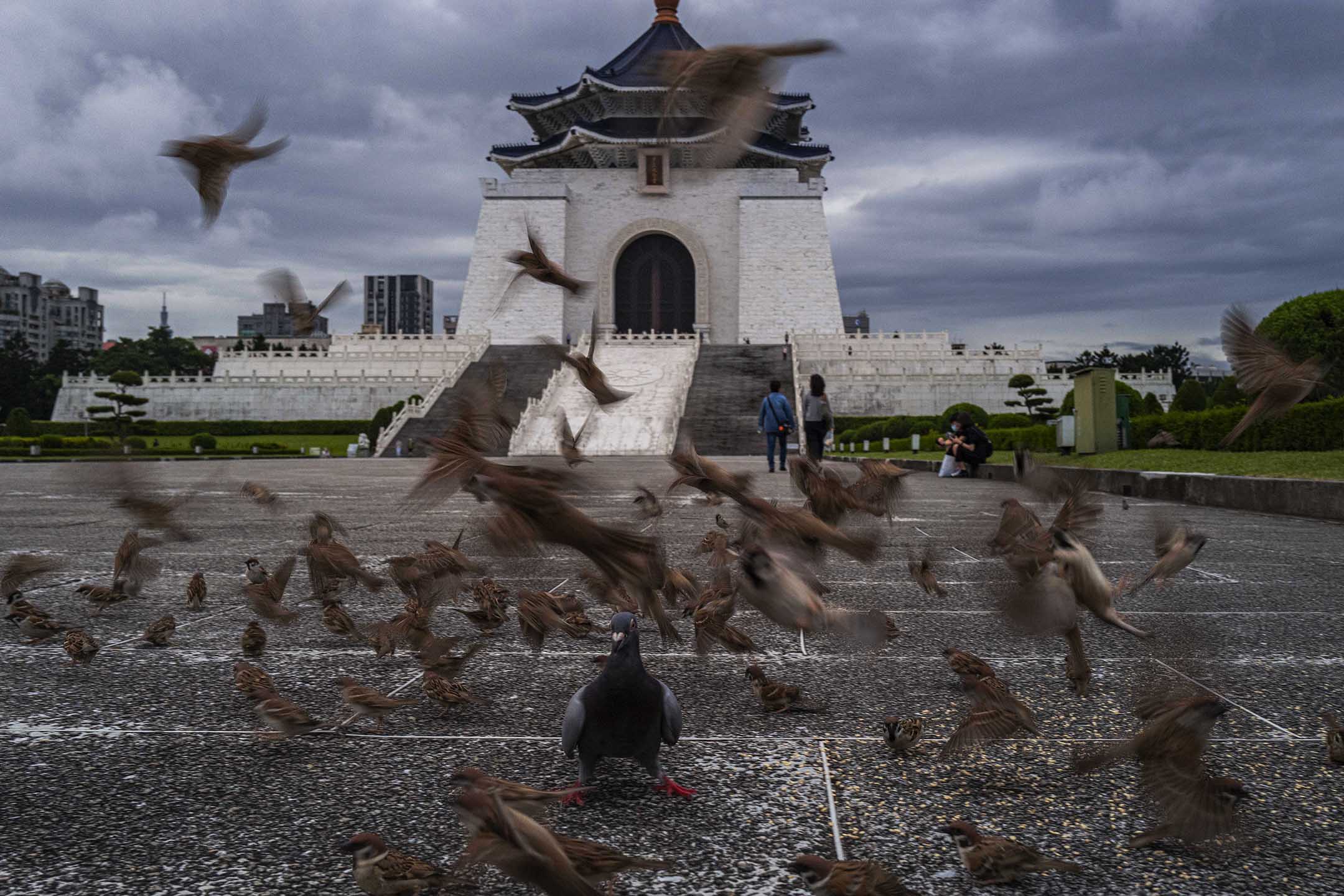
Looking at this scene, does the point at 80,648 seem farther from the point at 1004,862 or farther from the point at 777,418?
the point at 777,418

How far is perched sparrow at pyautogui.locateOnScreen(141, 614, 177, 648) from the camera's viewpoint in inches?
110

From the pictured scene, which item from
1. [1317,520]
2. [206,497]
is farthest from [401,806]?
[206,497]

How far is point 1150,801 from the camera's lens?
1.62m

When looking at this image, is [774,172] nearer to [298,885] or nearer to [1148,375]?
[1148,375]

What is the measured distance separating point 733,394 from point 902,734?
2637 centimetres

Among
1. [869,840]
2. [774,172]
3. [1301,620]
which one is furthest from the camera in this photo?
[774,172]

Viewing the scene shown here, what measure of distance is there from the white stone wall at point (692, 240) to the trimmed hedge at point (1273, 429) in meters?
27.8

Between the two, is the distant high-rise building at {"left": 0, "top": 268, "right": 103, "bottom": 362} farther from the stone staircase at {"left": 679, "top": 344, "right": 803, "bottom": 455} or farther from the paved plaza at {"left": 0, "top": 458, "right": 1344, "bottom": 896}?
the paved plaza at {"left": 0, "top": 458, "right": 1344, "bottom": 896}

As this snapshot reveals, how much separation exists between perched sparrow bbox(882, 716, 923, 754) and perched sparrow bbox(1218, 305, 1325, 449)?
0.90 m

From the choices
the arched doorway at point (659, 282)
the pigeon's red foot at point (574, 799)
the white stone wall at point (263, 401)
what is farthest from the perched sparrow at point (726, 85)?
the arched doorway at point (659, 282)

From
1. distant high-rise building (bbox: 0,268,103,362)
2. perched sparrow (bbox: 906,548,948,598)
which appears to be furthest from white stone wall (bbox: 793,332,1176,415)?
distant high-rise building (bbox: 0,268,103,362)

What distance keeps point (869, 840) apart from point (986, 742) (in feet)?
1.66

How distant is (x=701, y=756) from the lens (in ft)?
6.17

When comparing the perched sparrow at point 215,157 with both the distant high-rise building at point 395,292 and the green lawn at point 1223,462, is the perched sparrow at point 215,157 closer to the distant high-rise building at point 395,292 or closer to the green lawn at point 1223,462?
the distant high-rise building at point 395,292
